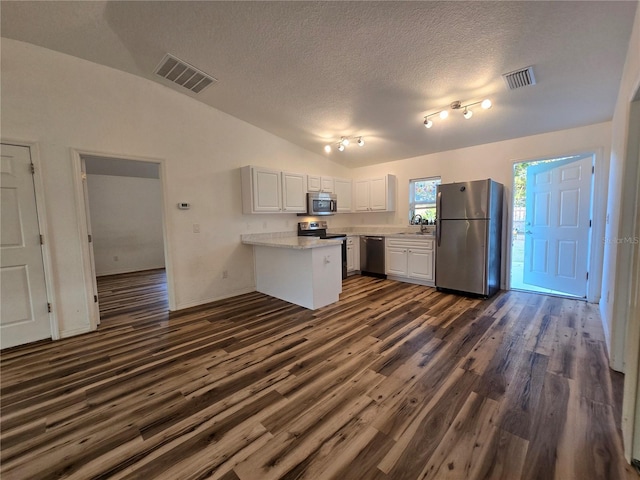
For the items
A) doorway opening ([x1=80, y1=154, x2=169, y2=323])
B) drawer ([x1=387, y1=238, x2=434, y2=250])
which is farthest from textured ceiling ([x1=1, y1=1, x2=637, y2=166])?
doorway opening ([x1=80, y1=154, x2=169, y2=323])

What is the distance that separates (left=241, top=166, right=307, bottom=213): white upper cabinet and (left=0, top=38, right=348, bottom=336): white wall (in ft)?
0.88

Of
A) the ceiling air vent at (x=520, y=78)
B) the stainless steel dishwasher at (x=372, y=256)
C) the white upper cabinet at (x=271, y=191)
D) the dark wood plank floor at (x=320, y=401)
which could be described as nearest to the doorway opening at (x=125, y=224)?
the white upper cabinet at (x=271, y=191)

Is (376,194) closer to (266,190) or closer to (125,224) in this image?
(266,190)

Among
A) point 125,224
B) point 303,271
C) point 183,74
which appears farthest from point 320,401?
point 125,224

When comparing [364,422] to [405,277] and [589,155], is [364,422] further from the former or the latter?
[589,155]

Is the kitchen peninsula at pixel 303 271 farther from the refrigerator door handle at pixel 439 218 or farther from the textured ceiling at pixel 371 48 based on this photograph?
the textured ceiling at pixel 371 48

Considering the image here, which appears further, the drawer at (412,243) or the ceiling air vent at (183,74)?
the drawer at (412,243)

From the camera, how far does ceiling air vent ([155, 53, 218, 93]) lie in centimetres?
290

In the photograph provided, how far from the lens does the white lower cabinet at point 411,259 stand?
14.8ft

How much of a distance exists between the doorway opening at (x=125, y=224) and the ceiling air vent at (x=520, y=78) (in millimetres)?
5772

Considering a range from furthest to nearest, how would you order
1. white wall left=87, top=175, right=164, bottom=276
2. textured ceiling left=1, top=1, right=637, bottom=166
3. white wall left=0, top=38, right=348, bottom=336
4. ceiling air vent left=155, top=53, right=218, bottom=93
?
white wall left=87, top=175, right=164, bottom=276, ceiling air vent left=155, top=53, right=218, bottom=93, white wall left=0, top=38, right=348, bottom=336, textured ceiling left=1, top=1, right=637, bottom=166

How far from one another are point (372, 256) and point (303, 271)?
7.14ft

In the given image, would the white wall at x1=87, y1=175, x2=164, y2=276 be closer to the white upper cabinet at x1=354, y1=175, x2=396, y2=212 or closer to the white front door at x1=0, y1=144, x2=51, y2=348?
the white front door at x1=0, y1=144, x2=51, y2=348

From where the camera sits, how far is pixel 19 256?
2.72 meters
